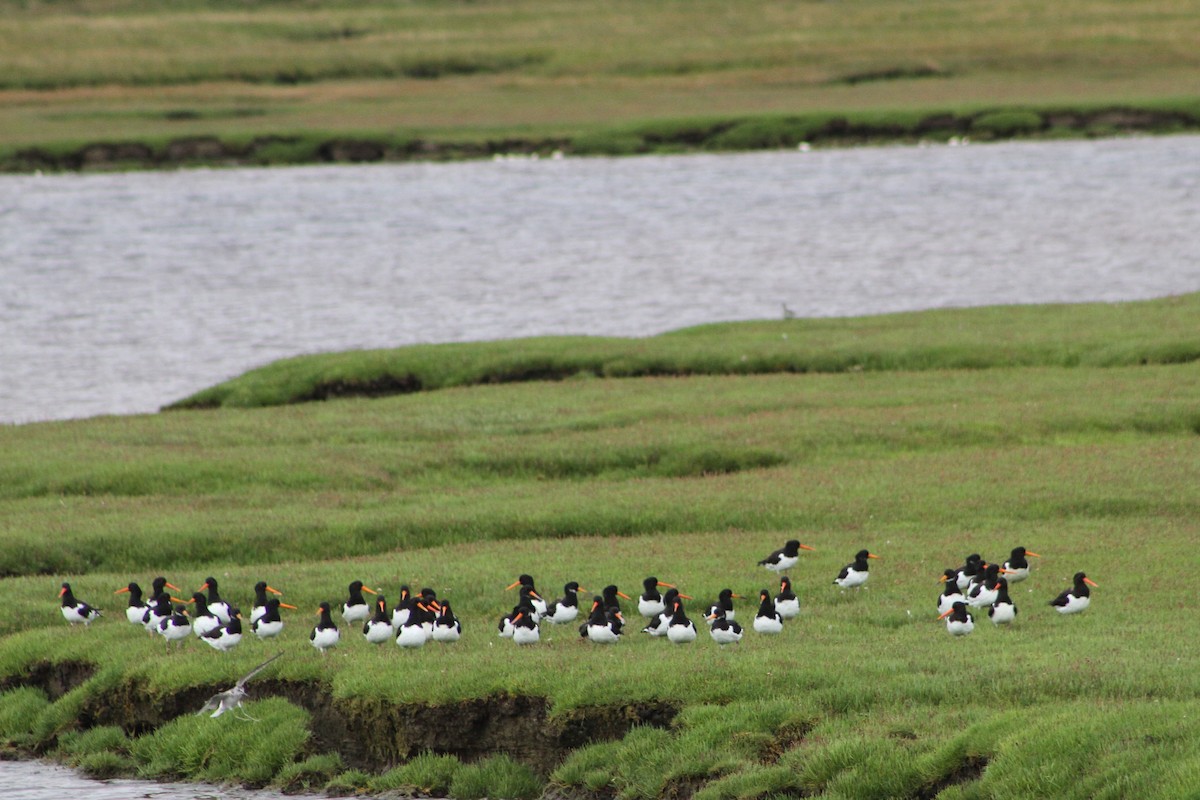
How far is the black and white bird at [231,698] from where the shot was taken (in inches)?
839

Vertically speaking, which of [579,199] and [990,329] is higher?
[579,199]

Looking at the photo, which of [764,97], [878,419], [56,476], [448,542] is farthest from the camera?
[764,97]

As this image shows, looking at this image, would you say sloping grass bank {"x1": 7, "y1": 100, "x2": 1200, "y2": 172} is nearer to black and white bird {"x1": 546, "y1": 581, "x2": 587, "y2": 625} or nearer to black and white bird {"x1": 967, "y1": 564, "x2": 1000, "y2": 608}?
black and white bird {"x1": 546, "y1": 581, "x2": 587, "y2": 625}

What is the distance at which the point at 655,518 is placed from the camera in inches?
1184

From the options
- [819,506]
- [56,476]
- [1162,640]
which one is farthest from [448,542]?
[1162,640]

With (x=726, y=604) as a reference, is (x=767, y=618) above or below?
below

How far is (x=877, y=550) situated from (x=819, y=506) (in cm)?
286

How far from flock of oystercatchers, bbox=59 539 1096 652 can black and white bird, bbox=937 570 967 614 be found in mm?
20

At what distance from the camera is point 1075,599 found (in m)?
22.8

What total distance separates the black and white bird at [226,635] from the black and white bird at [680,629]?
583 cm

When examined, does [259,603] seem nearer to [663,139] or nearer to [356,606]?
[356,606]

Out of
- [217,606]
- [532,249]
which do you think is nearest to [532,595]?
[217,606]

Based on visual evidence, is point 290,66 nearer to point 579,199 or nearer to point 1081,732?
point 579,199

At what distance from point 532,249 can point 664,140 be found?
3339cm
